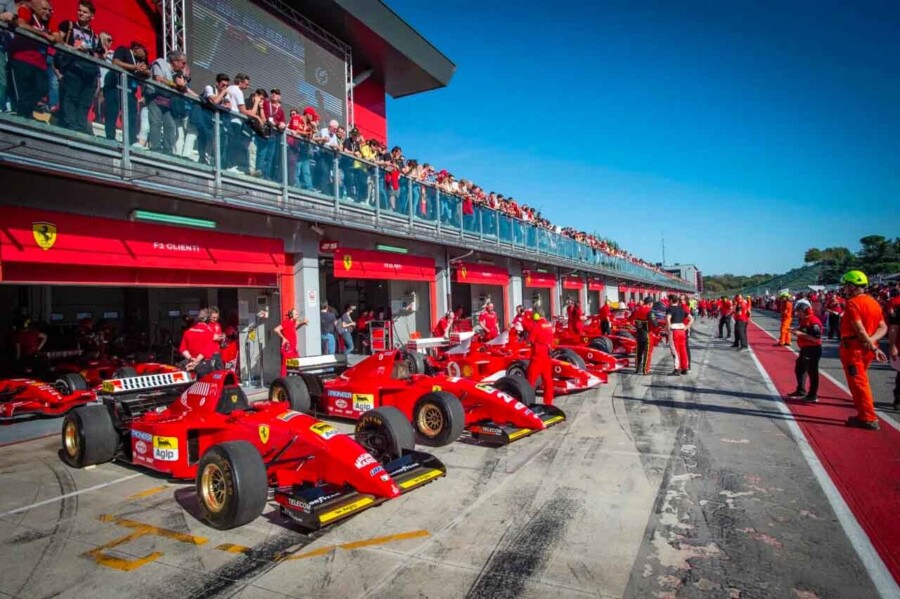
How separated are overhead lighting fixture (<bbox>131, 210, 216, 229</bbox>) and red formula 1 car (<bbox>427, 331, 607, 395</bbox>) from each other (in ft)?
15.4

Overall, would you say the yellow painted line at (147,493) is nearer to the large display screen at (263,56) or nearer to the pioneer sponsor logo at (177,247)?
the pioneer sponsor logo at (177,247)

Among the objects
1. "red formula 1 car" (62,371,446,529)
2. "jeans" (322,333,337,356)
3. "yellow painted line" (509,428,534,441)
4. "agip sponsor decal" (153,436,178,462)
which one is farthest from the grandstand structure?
"yellow painted line" (509,428,534,441)

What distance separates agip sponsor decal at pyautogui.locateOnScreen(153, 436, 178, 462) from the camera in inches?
211

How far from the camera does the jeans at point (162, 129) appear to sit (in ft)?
26.1

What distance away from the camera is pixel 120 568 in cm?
372

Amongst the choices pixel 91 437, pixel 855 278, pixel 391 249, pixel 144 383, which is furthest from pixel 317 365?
pixel 855 278

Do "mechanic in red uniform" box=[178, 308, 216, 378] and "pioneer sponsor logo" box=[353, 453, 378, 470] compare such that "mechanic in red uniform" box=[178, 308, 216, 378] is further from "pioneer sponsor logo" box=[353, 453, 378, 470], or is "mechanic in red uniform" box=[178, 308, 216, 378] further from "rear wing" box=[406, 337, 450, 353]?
"pioneer sponsor logo" box=[353, 453, 378, 470]

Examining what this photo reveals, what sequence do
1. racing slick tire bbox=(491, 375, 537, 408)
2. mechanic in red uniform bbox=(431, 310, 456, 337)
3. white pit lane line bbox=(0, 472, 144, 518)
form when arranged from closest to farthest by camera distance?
white pit lane line bbox=(0, 472, 144, 518)
racing slick tire bbox=(491, 375, 537, 408)
mechanic in red uniform bbox=(431, 310, 456, 337)

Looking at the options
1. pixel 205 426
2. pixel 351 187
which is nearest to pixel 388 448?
pixel 205 426

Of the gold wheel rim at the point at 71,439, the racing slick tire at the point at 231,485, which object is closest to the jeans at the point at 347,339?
the gold wheel rim at the point at 71,439

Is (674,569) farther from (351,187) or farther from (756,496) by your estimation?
(351,187)

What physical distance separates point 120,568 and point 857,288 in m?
8.75

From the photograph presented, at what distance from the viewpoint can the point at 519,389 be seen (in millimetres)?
7840

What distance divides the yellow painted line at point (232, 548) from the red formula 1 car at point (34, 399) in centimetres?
678
